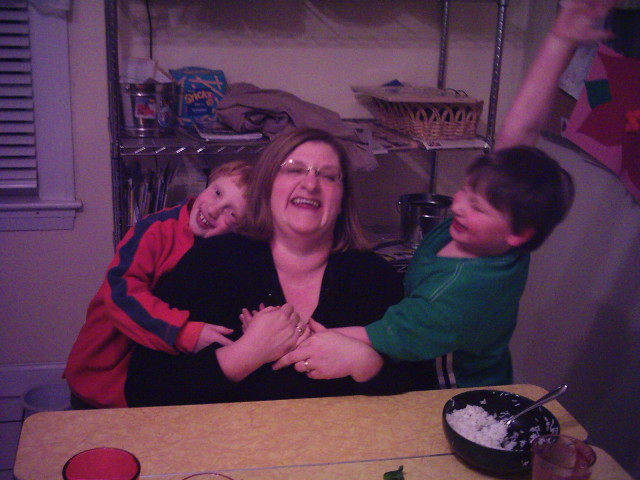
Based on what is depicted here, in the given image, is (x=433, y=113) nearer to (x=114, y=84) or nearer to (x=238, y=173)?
(x=238, y=173)

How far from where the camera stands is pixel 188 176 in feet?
8.30

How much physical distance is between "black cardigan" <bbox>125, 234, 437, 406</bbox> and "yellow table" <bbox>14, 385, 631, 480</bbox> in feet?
0.42

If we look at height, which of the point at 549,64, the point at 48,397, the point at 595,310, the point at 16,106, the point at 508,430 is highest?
the point at 549,64

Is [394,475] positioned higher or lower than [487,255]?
lower

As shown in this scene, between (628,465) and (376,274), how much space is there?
113 cm

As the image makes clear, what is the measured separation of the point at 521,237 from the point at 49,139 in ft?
6.11

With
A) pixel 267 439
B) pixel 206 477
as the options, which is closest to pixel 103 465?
pixel 206 477

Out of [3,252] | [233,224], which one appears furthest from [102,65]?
[233,224]

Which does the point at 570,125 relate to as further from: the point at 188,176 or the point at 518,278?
the point at 188,176

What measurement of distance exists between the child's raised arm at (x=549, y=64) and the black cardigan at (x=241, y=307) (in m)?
0.46

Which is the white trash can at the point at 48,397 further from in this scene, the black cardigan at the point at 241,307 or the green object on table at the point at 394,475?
the green object on table at the point at 394,475

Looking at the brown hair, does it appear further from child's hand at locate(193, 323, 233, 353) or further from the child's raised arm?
the child's raised arm

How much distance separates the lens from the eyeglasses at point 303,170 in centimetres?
142

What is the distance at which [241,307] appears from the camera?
4.77ft
